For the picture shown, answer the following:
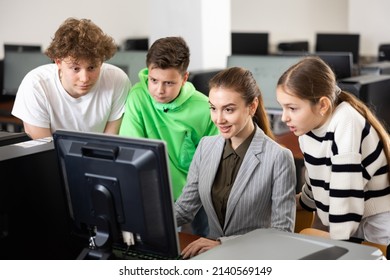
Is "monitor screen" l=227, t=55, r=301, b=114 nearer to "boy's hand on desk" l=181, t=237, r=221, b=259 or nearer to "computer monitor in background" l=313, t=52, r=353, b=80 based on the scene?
"computer monitor in background" l=313, t=52, r=353, b=80

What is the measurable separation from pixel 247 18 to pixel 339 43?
198cm

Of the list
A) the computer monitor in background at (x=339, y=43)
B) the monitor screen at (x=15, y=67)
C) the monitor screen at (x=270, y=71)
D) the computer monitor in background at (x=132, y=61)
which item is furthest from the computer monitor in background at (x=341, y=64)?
the computer monitor in background at (x=339, y=43)

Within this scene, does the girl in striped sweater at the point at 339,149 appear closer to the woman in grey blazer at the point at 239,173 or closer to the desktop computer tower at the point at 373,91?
the woman in grey blazer at the point at 239,173

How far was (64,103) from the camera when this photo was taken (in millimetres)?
2371

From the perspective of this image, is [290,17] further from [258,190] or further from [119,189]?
[119,189]

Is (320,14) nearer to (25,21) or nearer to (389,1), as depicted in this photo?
(389,1)

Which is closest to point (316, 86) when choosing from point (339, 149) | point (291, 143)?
point (339, 149)

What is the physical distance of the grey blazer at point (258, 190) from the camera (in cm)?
194

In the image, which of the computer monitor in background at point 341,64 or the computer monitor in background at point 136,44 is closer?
the computer monitor in background at point 341,64

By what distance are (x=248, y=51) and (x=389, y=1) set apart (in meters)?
Answer: 1.79

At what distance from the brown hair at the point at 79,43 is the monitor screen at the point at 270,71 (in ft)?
6.62

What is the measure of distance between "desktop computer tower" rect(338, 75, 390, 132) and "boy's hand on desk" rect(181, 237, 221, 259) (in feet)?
5.52

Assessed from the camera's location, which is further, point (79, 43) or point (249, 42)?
point (249, 42)
